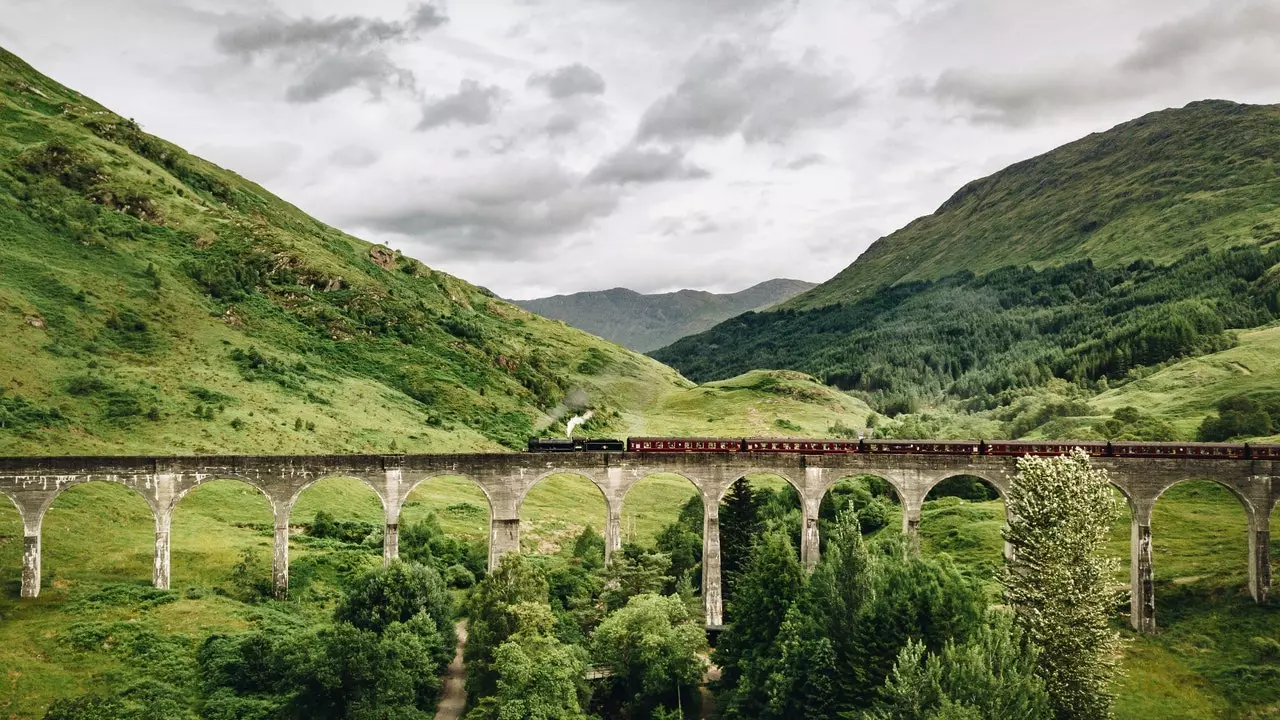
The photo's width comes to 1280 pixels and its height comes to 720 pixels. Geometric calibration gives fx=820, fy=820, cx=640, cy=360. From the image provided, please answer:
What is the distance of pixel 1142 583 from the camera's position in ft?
207

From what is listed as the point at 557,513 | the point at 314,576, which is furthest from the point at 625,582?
the point at 557,513

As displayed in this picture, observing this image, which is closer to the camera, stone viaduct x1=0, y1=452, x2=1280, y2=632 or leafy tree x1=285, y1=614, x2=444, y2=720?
leafy tree x1=285, y1=614, x2=444, y2=720

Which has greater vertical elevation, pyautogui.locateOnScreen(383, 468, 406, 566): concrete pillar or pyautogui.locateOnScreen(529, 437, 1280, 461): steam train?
pyautogui.locateOnScreen(529, 437, 1280, 461): steam train

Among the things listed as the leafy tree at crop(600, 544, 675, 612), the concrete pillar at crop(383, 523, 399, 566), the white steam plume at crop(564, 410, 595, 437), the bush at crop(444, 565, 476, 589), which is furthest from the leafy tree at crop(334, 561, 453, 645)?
the white steam plume at crop(564, 410, 595, 437)

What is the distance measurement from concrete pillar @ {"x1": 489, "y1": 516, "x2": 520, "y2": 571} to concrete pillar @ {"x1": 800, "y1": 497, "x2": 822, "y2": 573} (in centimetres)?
2336

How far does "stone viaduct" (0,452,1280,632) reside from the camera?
59666 millimetres

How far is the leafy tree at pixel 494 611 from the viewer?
4969cm

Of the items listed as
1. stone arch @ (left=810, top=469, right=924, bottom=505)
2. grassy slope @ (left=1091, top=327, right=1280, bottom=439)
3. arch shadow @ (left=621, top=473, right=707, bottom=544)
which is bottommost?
arch shadow @ (left=621, top=473, right=707, bottom=544)

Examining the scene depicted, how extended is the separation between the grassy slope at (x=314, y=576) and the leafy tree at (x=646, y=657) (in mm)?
23361

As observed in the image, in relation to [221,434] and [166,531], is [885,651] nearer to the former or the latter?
[166,531]

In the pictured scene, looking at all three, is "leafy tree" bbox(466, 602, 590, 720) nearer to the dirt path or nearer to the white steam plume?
the dirt path

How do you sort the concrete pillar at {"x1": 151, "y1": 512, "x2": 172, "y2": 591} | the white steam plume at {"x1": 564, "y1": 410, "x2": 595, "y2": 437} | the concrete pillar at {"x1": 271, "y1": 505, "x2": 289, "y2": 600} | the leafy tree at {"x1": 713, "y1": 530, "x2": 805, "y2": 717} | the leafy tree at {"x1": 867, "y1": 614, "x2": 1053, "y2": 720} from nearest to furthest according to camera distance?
the leafy tree at {"x1": 867, "y1": 614, "x2": 1053, "y2": 720} → the leafy tree at {"x1": 713, "y1": 530, "x2": 805, "y2": 717} → the concrete pillar at {"x1": 151, "y1": 512, "x2": 172, "y2": 591} → the concrete pillar at {"x1": 271, "y1": 505, "x2": 289, "y2": 600} → the white steam plume at {"x1": 564, "y1": 410, "x2": 595, "y2": 437}

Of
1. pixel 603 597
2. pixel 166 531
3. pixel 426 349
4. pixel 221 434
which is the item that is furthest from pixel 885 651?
pixel 426 349

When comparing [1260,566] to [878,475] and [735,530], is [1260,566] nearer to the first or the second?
[878,475]
